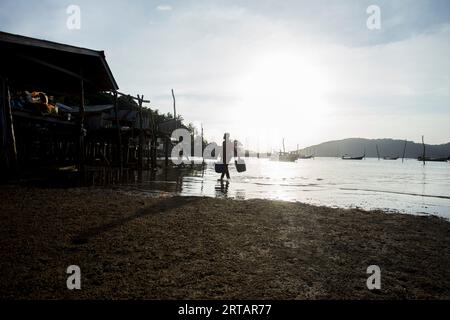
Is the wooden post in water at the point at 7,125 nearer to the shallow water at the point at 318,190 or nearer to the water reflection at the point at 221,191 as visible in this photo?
the shallow water at the point at 318,190

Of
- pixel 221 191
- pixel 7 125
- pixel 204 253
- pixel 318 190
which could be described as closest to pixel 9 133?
pixel 7 125

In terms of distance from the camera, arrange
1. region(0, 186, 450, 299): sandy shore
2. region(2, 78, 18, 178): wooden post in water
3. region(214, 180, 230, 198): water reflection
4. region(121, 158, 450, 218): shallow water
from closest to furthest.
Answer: region(0, 186, 450, 299): sandy shore → region(2, 78, 18, 178): wooden post in water → region(121, 158, 450, 218): shallow water → region(214, 180, 230, 198): water reflection

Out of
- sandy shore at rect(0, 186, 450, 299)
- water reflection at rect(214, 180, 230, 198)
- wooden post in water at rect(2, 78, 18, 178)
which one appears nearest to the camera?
sandy shore at rect(0, 186, 450, 299)

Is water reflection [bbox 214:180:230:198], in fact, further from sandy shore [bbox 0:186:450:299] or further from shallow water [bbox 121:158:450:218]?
sandy shore [bbox 0:186:450:299]

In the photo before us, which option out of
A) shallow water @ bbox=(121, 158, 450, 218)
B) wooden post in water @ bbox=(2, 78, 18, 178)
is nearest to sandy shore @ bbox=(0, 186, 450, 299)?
wooden post in water @ bbox=(2, 78, 18, 178)

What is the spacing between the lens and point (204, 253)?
169 inches

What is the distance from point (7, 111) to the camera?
9422 millimetres

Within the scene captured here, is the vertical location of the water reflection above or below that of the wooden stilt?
below

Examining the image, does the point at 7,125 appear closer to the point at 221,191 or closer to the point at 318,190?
the point at 221,191

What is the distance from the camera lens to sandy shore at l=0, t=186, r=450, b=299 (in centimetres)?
313

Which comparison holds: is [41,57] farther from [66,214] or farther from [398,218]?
[398,218]

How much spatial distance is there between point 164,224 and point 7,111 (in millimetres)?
7928

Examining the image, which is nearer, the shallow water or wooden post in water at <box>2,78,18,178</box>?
wooden post in water at <box>2,78,18,178</box>
